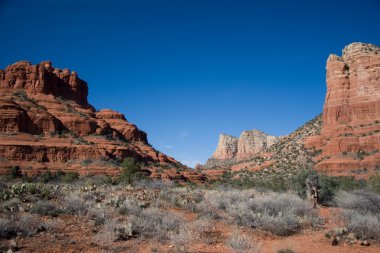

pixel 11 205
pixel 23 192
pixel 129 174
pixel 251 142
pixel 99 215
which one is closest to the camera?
pixel 99 215

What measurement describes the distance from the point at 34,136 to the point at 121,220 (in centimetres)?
4622

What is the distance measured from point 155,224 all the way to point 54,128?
4965 centimetres

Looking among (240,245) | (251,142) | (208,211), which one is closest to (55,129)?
(208,211)

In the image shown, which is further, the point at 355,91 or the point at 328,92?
the point at 328,92

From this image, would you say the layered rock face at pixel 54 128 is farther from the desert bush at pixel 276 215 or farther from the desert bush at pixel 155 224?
the desert bush at pixel 155 224

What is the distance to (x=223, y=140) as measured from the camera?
177750 mm

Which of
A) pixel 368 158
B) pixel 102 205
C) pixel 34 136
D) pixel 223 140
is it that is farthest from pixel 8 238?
pixel 223 140

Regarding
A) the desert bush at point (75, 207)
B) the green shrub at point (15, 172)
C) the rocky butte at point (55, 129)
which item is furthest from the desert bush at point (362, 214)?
the rocky butte at point (55, 129)

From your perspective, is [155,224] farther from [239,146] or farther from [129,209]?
[239,146]

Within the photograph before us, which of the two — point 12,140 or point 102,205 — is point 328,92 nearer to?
point 12,140

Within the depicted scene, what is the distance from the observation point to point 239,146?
167750 mm

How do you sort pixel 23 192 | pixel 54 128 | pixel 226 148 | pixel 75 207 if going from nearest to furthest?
1. pixel 75 207
2. pixel 23 192
3. pixel 54 128
4. pixel 226 148

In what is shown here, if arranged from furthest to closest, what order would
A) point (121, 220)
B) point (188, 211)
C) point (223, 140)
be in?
point (223, 140), point (188, 211), point (121, 220)

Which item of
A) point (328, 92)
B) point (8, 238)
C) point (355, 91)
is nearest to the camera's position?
point (8, 238)
